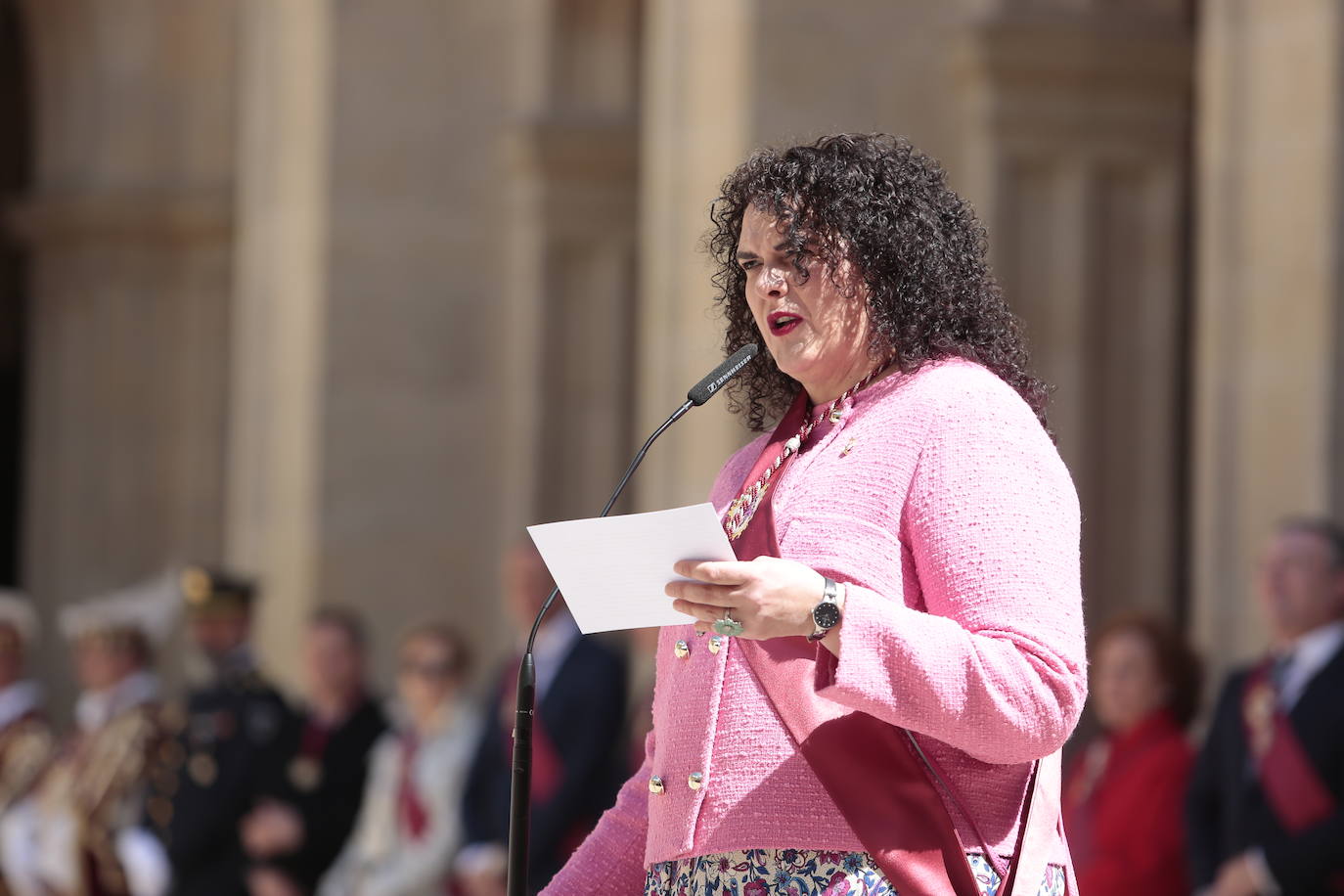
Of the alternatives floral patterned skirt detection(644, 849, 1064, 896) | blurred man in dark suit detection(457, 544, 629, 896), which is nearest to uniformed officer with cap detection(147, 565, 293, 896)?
blurred man in dark suit detection(457, 544, 629, 896)

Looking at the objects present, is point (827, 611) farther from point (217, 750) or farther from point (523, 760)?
point (217, 750)

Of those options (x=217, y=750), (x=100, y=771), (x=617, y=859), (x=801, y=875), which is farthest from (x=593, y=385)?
(x=801, y=875)

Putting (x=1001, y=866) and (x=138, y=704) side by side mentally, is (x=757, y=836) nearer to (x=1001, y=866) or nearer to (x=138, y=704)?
(x=1001, y=866)

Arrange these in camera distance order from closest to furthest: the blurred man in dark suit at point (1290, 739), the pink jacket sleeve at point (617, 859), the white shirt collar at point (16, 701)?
1. the pink jacket sleeve at point (617, 859)
2. the blurred man in dark suit at point (1290, 739)
3. the white shirt collar at point (16, 701)

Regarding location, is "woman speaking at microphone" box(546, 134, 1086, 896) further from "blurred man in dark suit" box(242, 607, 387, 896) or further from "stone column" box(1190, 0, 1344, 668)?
"blurred man in dark suit" box(242, 607, 387, 896)

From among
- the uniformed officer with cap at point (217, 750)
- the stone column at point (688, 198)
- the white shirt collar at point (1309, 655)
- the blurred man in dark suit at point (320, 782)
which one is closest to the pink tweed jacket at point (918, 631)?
the white shirt collar at point (1309, 655)

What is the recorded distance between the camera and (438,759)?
295 inches

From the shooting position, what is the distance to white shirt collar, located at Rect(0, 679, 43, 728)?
10367 mm

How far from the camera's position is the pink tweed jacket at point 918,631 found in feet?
7.52

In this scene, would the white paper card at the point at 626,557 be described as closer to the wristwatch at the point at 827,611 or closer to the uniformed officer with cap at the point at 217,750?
the wristwatch at the point at 827,611

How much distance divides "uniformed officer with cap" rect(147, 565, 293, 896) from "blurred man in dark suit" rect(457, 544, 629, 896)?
131 centimetres

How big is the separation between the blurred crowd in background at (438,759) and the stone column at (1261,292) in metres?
0.33

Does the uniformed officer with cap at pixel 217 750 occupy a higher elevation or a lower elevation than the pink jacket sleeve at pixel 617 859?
lower

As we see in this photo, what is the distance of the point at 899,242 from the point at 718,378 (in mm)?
261
